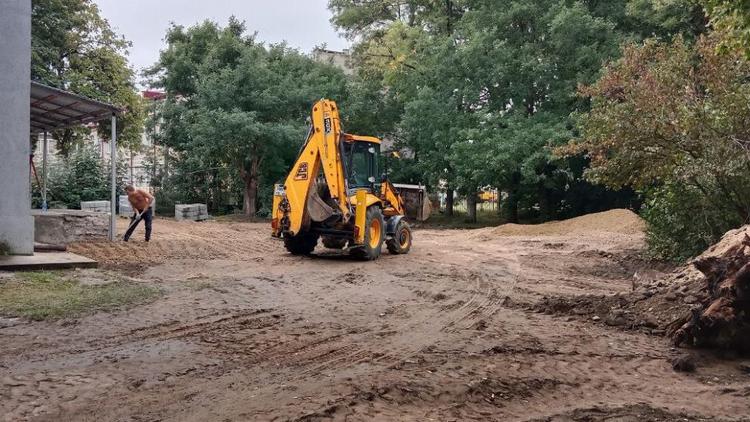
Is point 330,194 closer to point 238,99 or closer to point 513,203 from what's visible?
point 238,99

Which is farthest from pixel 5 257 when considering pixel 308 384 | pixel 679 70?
pixel 679 70

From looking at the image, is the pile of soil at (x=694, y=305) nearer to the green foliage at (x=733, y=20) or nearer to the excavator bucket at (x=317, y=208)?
the green foliage at (x=733, y=20)

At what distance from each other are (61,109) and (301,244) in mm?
6287

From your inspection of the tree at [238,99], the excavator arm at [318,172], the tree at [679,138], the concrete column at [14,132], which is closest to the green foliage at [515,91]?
the tree at [238,99]

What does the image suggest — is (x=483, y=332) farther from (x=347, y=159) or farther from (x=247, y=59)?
(x=247, y=59)

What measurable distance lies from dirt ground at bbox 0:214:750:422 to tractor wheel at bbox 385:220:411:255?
3526 mm

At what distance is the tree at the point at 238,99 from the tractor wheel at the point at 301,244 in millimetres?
13112


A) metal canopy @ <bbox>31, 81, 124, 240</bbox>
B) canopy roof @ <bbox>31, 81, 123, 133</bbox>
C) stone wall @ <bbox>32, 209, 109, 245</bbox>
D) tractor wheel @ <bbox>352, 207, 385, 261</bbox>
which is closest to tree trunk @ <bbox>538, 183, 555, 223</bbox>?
tractor wheel @ <bbox>352, 207, 385, 261</bbox>

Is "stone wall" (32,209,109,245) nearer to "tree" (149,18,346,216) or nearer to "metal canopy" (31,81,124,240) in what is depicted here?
"metal canopy" (31,81,124,240)

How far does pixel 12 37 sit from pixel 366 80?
920 inches

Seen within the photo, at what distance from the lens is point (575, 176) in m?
27.2

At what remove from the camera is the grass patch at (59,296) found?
7.31 metres

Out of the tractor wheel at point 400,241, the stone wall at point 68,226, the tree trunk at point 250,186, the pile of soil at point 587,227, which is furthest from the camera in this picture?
the tree trunk at point 250,186

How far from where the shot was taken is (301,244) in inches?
553
